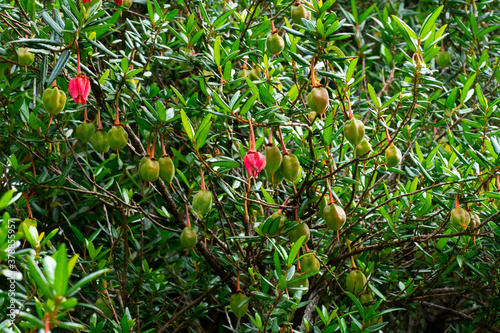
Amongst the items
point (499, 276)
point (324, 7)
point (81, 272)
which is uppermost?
point (324, 7)

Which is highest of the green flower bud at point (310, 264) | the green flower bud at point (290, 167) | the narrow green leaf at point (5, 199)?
the narrow green leaf at point (5, 199)

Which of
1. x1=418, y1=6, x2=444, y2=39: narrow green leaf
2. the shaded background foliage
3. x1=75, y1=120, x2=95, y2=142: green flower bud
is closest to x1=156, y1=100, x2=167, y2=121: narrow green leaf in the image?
the shaded background foliage

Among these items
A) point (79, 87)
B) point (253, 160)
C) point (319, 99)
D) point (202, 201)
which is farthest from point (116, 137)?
point (319, 99)

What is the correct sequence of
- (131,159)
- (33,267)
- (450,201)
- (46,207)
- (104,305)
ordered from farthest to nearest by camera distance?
(131,159)
(46,207)
(104,305)
(450,201)
(33,267)

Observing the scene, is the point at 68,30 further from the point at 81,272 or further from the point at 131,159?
the point at 131,159

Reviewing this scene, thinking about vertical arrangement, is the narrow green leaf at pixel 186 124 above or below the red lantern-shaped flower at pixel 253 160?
above

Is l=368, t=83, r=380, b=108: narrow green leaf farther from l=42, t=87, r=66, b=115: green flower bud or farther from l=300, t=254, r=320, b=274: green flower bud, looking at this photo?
l=42, t=87, r=66, b=115: green flower bud

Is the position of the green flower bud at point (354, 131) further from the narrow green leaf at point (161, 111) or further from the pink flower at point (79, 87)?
the pink flower at point (79, 87)

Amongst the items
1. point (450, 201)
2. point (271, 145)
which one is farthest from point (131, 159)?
point (450, 201)

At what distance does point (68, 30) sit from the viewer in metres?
1.05

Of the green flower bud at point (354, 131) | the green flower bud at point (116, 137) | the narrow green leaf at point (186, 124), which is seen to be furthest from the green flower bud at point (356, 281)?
the green flower bud at point (116, 137)

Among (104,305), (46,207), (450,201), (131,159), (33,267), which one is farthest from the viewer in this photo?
(131,159)

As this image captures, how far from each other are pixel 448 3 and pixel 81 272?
70.9 inches

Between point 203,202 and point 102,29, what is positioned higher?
point 102,29
